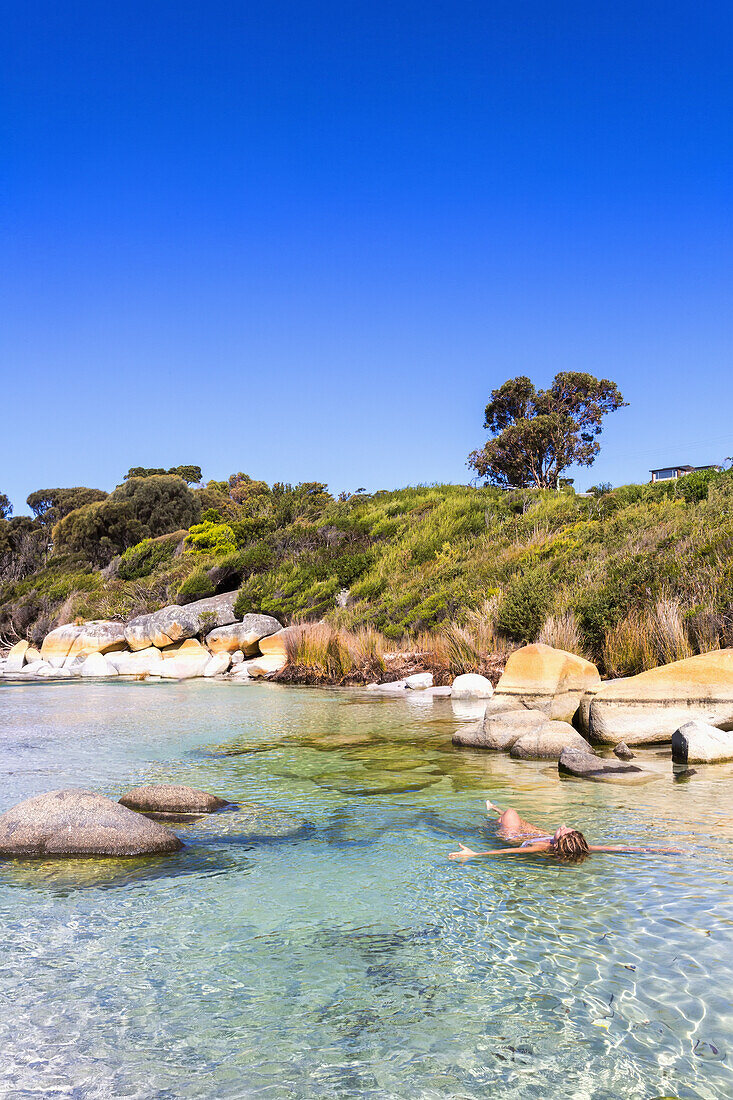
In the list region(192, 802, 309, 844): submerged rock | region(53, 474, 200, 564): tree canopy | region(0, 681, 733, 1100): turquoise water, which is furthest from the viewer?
region(53, 474, 200, 564): tree canopy

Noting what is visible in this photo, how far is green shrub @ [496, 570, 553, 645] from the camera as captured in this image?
1469cm

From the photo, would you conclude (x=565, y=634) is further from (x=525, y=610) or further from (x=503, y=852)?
(x=503, y=852)

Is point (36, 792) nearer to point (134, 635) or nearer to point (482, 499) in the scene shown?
point (134, 635)

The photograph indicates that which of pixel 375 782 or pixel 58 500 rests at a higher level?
pixel 58 500

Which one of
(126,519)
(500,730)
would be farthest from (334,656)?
(126,519)

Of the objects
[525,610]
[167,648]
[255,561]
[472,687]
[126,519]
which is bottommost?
[472,687]

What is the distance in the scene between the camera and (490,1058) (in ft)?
9.04

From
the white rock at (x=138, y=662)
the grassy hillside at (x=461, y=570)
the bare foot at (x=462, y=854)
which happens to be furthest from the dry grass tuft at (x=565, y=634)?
the white rock at (x=138, y=662)

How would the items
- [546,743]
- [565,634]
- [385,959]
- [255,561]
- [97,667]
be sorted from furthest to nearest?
1. [255,561]
2. [97,667]
3. [565,634]
4. [546,743]
5. [385,959]

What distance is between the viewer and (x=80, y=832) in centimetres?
519

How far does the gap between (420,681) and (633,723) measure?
23.2ft

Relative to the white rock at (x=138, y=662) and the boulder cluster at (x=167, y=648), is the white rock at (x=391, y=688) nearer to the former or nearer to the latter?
the boulder cluster at (x=167, y=648)

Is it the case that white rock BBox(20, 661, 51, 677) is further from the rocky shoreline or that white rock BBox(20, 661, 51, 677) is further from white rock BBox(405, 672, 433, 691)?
white rock BBox(405, 672, 433, 691)

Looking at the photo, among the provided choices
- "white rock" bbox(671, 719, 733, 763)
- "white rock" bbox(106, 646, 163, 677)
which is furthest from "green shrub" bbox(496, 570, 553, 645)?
"white rock" bbox(106, 646, 163, 677)
